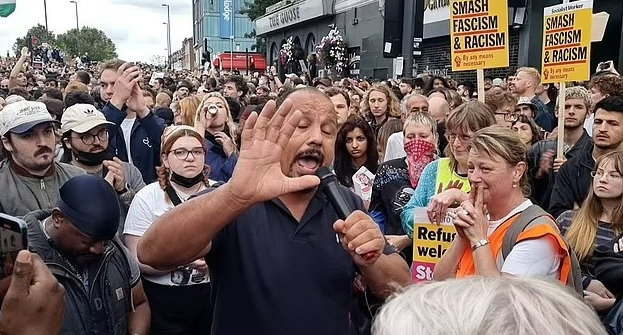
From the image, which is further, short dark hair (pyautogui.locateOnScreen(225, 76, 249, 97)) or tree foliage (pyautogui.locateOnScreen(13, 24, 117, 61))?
tree foliage (pyautogui.locateOnScreen(13, 24, 117, 61))

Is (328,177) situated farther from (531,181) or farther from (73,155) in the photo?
(531,181)

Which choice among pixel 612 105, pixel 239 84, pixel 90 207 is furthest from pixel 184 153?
pixel 239 84

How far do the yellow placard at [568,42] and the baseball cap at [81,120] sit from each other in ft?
13.0

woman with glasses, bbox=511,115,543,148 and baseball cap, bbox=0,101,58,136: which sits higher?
baseball cap, bbox=0,101,58,136

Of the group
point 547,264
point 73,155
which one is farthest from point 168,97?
point 547,264

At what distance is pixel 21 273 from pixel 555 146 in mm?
4788

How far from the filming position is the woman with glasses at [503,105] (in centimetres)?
639

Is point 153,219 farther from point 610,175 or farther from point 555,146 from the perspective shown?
point 555,146

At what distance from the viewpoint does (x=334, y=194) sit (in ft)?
6.91

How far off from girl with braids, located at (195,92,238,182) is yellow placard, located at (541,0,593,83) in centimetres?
297

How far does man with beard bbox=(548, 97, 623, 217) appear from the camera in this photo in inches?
183

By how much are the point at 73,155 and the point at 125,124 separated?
1.19 meters

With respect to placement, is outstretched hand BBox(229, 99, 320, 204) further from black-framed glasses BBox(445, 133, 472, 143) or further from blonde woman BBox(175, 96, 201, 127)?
blonde woman BBox(175, 96, 201, 127)

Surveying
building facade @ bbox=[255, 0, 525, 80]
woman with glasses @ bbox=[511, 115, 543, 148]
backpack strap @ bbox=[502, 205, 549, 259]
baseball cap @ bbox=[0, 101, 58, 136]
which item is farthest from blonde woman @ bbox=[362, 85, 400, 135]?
building facade @ bbox=[255, 0, 525, 80]
